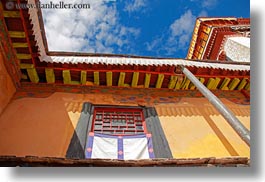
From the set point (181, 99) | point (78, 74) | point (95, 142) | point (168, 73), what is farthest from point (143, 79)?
point (95, 142)

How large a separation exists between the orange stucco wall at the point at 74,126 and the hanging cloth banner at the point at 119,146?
37cm

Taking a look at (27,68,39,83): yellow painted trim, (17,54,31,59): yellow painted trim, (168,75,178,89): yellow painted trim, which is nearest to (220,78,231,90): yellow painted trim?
(168,75,178,89): yellow painted trim

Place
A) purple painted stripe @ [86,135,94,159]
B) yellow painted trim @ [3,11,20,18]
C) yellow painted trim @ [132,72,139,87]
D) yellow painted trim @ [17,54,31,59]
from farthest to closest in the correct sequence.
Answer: yellow painted trim @ [132,72,139,87] → yellow painted trim @ [17,54,31,59] → yellow painted trim @ [3,11,20,18] → purple painted stripe @ [86,135,94,159]

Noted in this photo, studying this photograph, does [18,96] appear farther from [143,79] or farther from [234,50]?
[234,50]

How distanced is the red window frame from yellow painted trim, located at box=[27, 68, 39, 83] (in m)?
1.38

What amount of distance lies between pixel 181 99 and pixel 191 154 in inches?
66.8

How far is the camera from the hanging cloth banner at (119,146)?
14.8 ft

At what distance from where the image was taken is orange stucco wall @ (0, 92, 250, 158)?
4.50m

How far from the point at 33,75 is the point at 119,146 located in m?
2.37

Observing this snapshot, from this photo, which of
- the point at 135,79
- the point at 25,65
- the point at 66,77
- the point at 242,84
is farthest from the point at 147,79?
the point at 25,65

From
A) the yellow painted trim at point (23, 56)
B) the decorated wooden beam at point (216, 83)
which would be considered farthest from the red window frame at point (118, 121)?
the decorated wooden beam at point (216, 83)

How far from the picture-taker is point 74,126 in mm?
5000

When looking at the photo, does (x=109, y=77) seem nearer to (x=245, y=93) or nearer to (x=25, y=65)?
(x=25, y=65)

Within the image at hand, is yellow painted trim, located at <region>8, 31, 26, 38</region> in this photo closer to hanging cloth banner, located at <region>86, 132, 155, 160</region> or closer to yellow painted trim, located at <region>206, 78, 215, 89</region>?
hanging cloth banner, located at <region>86, 132, 155, 160</region>
